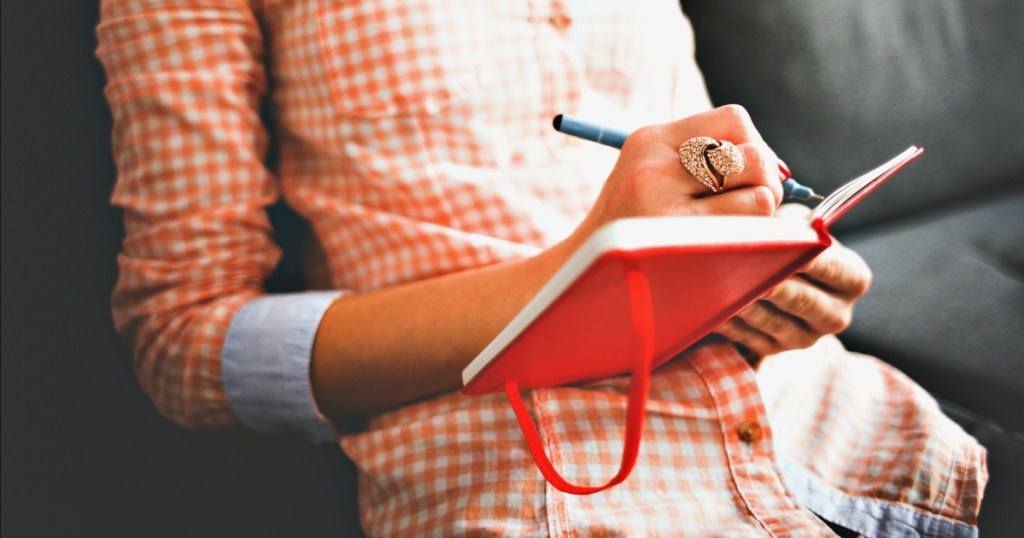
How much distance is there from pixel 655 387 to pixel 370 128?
0.35 m

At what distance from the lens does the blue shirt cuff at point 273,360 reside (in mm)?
645

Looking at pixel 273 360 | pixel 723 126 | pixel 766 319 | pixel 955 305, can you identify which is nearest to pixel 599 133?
pixel 723 126

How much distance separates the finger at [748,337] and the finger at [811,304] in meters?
0.03

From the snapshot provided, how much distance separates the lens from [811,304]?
2.00 feet

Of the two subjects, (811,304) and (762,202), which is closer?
(762,202)

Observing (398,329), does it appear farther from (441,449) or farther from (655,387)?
(655,387)

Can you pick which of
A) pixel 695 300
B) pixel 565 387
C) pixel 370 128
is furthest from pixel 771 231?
pixel 370 128

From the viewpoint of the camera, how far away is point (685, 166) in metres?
0.49

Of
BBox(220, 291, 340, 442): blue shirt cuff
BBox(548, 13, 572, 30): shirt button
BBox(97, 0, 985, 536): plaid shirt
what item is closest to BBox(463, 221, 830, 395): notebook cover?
BBox(97, 0, 985, 536): plaid shirt

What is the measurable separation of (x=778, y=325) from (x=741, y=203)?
205mm

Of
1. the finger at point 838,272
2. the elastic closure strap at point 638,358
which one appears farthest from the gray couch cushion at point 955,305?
the elastic closure strap at point 638,358

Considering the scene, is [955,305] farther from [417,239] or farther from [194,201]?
[194,201]

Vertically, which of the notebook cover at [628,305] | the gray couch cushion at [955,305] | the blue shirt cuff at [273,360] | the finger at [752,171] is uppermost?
the finger at [752,171]

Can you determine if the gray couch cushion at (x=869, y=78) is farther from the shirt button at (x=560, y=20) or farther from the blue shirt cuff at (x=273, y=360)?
the blue shirt cuff at (x=273, y=360)
